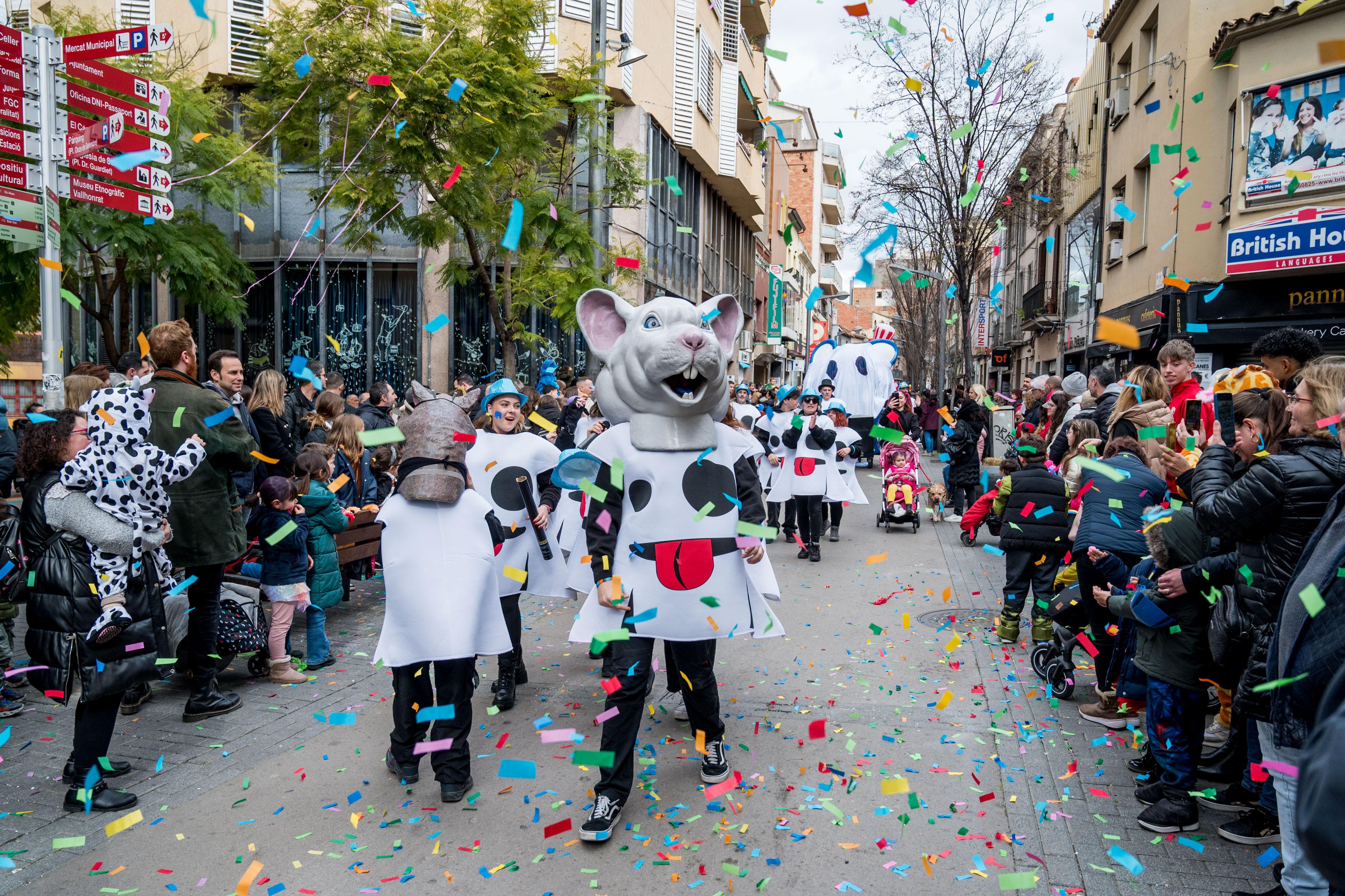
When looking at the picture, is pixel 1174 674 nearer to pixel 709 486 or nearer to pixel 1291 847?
pixel 1291 847

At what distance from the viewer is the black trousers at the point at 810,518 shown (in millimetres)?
10344

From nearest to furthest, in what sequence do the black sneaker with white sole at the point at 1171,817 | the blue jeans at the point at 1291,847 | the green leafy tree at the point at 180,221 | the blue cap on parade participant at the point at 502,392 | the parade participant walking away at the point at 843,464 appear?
the blue jeans at the point at 1291,847, the black sneaker with white sole at the point at 1171,817, the blue cap on parade participant at the point at 502,392, the parade participant walking away at the point at 843,464, the green leafy tree at the point at 180,221

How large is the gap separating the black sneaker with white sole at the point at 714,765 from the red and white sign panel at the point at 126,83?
7.22 m

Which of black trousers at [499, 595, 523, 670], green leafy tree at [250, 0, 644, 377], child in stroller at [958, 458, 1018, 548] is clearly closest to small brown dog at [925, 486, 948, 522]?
child in stroller at [958, 458, 1018, 548]

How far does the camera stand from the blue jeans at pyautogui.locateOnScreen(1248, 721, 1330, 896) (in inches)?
114

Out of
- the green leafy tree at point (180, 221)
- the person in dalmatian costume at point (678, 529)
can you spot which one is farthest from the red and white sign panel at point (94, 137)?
the person in dalmatian costume at point (678, 529)

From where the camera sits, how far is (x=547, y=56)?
659 inches

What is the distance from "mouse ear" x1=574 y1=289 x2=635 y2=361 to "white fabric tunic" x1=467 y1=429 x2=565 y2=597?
42.7 inches

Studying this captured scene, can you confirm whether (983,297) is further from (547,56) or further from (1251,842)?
(1251,842)

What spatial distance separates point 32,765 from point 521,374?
14417 millimetres

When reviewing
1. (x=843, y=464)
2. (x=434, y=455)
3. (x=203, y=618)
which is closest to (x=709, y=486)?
(x=434, y=455)

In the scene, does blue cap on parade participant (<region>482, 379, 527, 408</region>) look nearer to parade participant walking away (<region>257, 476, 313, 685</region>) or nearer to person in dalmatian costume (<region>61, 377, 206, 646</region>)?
parade participant walking away (<region>257, 476, 313, 685</region>)

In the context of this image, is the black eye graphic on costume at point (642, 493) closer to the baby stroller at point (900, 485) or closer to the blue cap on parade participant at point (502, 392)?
the blue cap on parade participant at point (502, 392)

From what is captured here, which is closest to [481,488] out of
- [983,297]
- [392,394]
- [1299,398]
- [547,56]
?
[1299,398]
